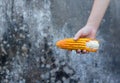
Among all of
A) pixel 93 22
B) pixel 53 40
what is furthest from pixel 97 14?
pixel 53 40

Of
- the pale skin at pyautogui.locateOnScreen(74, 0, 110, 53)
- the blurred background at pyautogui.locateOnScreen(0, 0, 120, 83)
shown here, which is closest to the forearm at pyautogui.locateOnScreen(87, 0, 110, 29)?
the pale skin at pyautogui.locateOnScreen(74, 0, 110, 53)

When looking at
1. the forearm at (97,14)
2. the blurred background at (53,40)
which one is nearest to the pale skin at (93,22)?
the forearm at (97,14)

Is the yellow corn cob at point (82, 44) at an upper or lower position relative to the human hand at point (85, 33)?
lower

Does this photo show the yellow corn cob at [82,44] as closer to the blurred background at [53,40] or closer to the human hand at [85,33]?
the human hand at [85,33]

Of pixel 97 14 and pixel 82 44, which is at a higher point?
pixel 97 14

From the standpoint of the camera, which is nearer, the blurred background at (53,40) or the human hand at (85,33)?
the human hand at (85,33)

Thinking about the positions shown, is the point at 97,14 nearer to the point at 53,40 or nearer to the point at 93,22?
the point at 93,22

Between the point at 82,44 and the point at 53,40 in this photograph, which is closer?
the point at 82,44

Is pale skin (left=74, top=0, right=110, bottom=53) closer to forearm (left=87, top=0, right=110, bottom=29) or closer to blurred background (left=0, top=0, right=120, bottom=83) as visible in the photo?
forearm (left=87, top=0, right=110, bottom=29)

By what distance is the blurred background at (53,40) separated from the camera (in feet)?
5.74

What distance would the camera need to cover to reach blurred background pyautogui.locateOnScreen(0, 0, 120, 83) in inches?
68.9

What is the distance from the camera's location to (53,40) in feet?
5.77

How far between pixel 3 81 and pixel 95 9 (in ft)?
2.77

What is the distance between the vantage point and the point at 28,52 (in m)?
1.77
